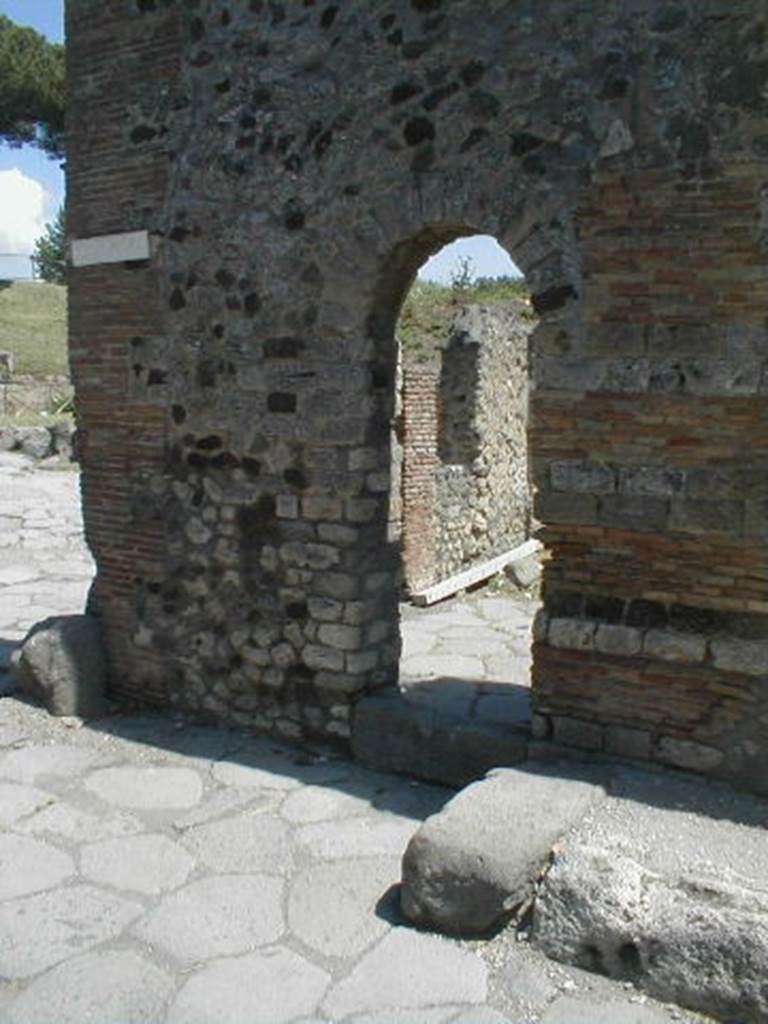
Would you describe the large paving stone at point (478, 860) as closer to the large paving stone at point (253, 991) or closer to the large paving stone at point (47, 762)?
the large paving stone at point (253, 991)

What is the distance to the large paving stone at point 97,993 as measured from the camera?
3.40 m

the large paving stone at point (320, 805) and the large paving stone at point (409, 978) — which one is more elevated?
the large paving stone at point (320, 805)

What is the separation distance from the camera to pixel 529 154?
4559 millimetres

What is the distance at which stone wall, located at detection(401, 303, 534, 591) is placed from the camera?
9289 mm

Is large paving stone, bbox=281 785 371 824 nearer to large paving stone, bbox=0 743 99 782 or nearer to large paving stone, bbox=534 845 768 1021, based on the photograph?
large paving stone, bbox=0 743 99 782

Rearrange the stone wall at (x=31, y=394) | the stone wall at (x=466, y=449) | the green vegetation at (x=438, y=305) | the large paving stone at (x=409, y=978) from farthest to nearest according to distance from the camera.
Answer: the stone wall at (x=31, y=394) → the green vegetation at (x=438, y=305) → the stone wall at (x=466, y=449) → the large paving stone at (x=409, y=978)

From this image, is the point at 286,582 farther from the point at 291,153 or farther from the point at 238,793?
the point at 291,153

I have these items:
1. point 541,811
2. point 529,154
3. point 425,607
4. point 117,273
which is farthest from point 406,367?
point 541,811

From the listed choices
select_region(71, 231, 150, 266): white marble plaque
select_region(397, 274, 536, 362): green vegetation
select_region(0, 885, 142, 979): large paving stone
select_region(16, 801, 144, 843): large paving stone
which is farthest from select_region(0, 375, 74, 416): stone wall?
select_region(0, 885, 142, 979): large paving stone

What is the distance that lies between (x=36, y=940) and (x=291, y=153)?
390 centimetres

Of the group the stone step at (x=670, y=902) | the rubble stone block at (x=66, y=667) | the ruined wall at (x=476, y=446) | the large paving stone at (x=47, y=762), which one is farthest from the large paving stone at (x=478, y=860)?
the ruined wall at (x=476, y=446)

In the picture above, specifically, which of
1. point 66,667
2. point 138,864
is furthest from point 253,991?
point 66,667

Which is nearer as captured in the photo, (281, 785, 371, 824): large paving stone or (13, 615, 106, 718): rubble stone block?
(281, 785, 371, 824): large paving stone

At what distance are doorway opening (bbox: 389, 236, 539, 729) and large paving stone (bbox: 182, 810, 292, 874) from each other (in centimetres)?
138
